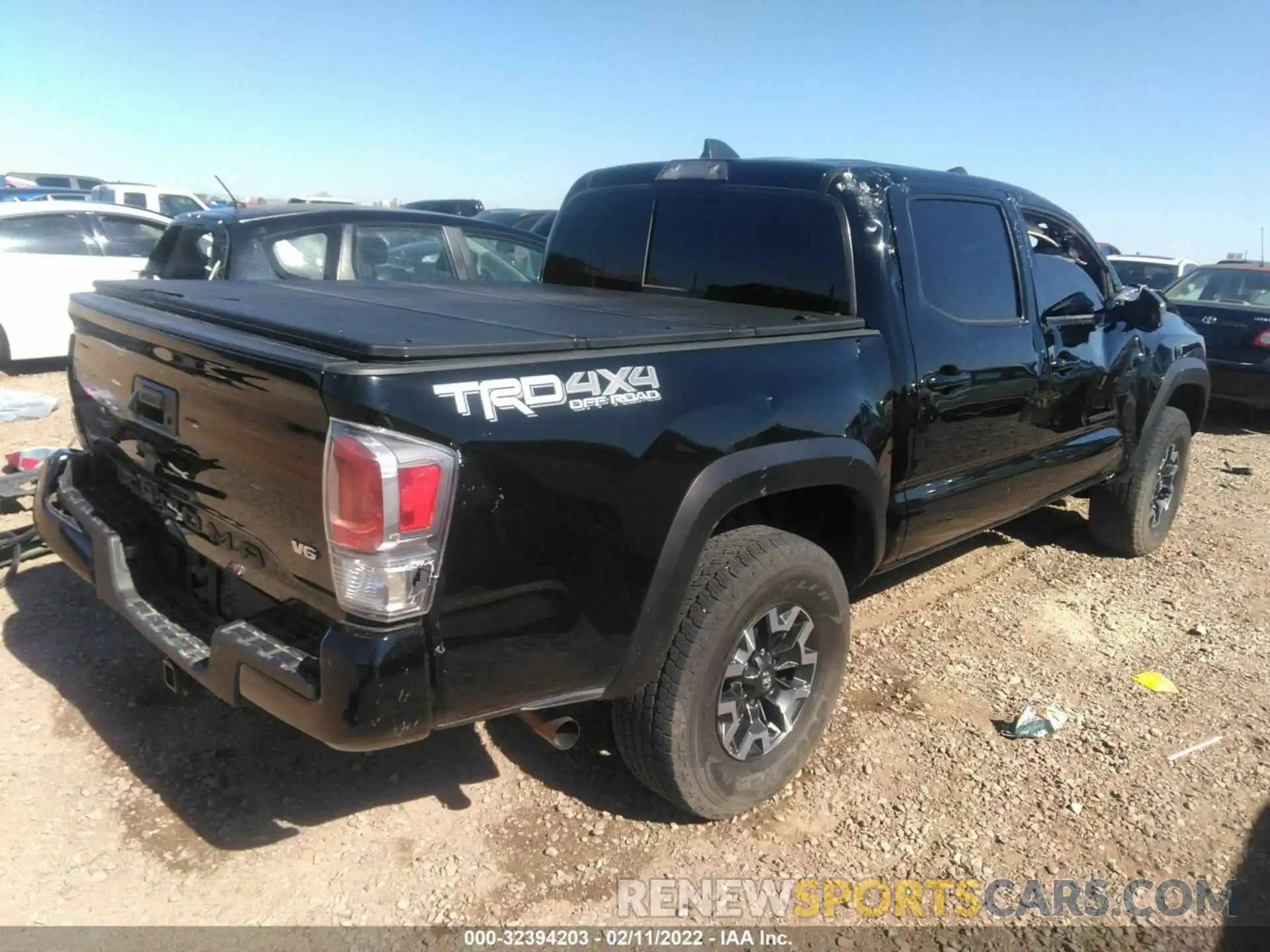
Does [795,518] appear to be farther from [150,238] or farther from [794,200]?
[150,238]

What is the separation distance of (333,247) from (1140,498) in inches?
204

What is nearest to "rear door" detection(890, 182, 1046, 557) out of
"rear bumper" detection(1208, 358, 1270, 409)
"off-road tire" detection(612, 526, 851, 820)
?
"off-road tire" detection(612, 526, 851, 820)

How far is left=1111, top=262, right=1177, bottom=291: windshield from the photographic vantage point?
15578 mm

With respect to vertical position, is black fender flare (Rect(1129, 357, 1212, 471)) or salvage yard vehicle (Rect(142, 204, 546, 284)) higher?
salvage yard vehicle (Rect(142, 204, 546, 284))

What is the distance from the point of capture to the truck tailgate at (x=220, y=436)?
204 centimetres

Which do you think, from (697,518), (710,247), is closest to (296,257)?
(710,247)

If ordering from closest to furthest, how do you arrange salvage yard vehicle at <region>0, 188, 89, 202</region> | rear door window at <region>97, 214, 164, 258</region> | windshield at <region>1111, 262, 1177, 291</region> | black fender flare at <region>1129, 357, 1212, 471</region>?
1. black fender flare at <region>1129, 357, 1212, 471</region>
2. rear door window at <region>97, 214, 164, 258</region>
3. windshield at <region>1111, 262, 1177, 291</region>
4. salvage yard vehicle at <region>0, 188, 89, 202</region>

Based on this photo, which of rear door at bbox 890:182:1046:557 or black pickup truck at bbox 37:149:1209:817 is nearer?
black pickup truck at bbox 37:149:1209:817

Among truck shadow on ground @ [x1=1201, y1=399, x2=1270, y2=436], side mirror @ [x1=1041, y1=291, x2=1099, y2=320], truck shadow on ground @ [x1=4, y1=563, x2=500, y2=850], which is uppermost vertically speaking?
side mirror @ [x1=1041, y1=291, x2=1099, y2=320]

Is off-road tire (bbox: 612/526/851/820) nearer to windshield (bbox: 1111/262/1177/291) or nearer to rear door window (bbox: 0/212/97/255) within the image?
rear door window (bbox: 0/212/97/255)

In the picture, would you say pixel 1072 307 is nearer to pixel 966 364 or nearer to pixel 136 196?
pixel 966 364

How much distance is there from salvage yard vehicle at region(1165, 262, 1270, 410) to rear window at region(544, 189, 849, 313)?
20.9 ft

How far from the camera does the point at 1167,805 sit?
9.96ft

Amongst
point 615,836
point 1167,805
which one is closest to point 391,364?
point 615,836
